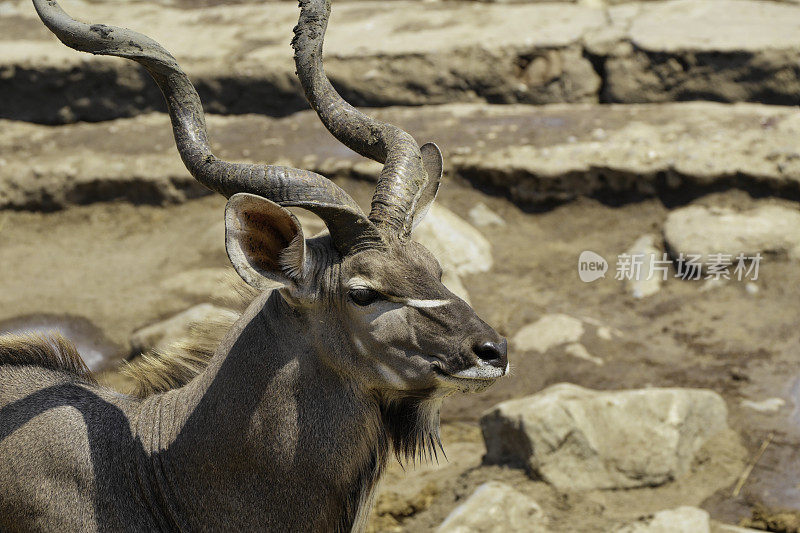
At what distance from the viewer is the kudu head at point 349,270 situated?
3.29m

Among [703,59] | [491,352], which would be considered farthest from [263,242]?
[703,59]

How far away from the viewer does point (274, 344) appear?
3.52 metres

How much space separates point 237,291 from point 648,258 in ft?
18.1

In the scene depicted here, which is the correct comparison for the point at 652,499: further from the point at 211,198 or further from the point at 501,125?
the point at 211,198

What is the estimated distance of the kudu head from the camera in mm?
3293

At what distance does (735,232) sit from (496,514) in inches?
176

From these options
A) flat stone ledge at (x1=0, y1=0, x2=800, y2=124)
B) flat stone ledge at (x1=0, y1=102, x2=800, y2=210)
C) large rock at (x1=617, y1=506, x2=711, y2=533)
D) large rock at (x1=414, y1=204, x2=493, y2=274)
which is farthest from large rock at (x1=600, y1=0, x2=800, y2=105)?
large rock at (x1=617, y1=506, x2=711, y2=533)

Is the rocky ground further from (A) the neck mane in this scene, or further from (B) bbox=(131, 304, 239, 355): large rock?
(A) the neck mane

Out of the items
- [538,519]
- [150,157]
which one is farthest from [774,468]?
[150,157]

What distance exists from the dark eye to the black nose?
→ 40 cm

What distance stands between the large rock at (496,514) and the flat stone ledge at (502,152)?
4.62 metres

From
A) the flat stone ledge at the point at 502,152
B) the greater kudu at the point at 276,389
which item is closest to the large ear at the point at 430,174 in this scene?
the greater kudu at the point at 276,389

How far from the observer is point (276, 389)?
3479mm

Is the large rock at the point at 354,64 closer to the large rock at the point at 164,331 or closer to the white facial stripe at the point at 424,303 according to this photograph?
the large rock at the point at 164,331
